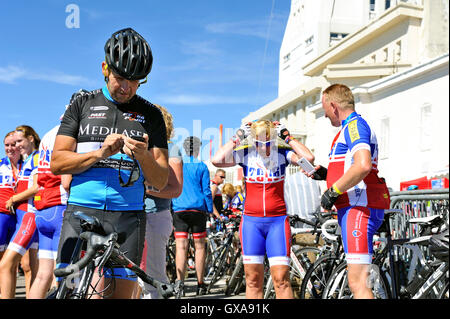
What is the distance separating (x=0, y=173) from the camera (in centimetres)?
655

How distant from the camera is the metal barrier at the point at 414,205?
5.79 metres

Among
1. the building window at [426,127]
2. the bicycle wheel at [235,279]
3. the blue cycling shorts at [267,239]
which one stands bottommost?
the bicycle wheel at [235,279]

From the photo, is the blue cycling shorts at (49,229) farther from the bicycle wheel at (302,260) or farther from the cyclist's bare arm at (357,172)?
the bicycle wheel at (302,260)

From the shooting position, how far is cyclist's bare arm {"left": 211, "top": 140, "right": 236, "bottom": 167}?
528 centimetres

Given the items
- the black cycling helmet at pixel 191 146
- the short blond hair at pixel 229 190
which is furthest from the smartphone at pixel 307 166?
the short blond hair at pixel 229 190

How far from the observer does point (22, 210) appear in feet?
19.0

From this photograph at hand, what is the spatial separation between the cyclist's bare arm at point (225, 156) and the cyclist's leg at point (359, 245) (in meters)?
1.55

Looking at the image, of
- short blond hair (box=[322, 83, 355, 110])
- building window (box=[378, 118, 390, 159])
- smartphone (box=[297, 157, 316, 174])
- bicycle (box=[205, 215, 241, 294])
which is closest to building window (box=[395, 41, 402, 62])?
building window (box=[378, 118, 390, 159])

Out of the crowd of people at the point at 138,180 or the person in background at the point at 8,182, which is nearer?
the crowd of people at the point at 138,180

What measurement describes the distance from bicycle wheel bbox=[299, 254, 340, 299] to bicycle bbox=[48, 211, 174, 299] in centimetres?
342

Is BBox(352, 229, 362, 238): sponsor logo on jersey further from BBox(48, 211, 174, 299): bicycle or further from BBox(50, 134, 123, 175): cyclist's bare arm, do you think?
BBox(50, 134, 123, 175): cyclist's bare arm

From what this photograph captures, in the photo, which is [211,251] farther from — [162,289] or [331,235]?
[162,289]
